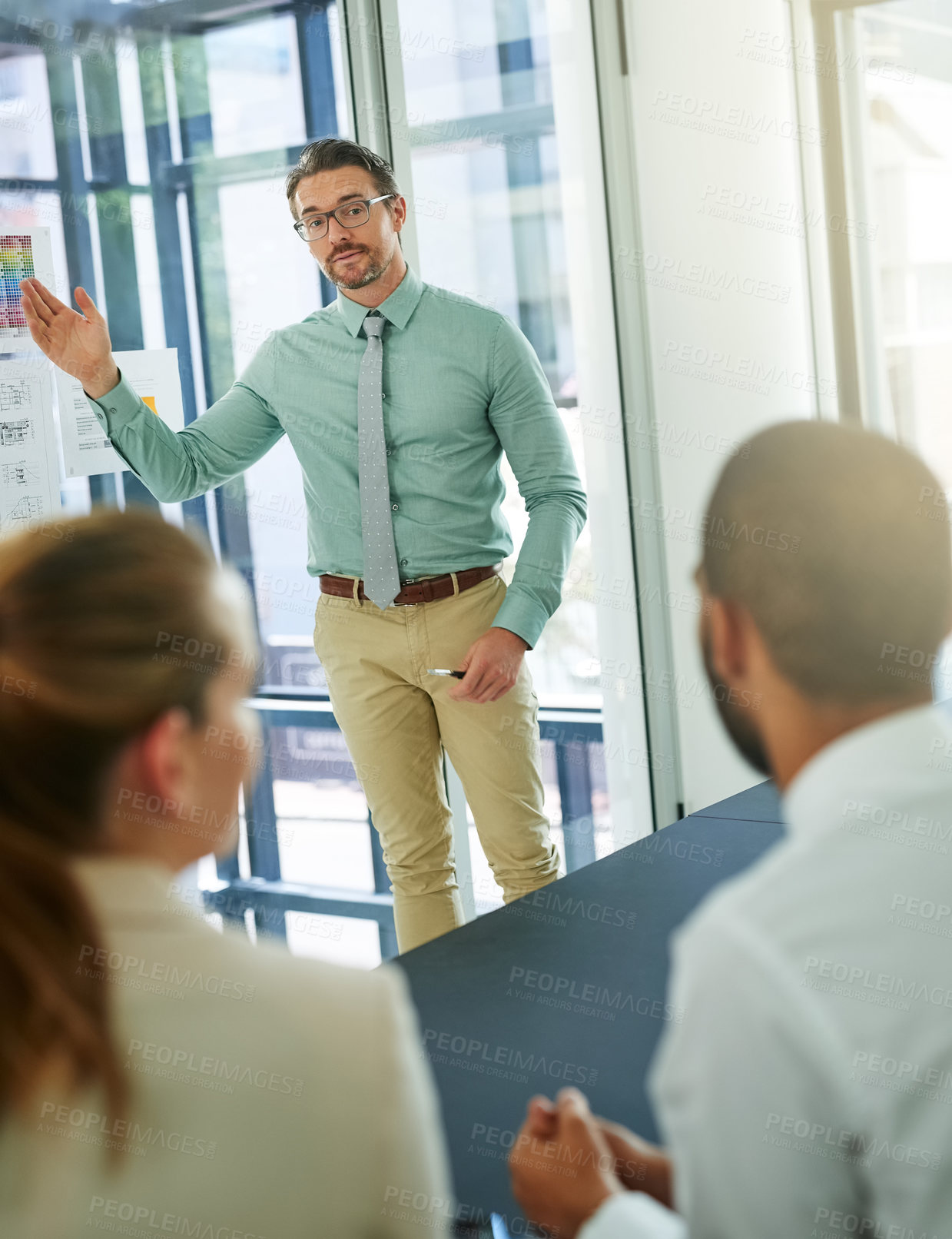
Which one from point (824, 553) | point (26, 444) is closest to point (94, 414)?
point (26, 444)

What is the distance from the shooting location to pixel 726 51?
3.31 meters

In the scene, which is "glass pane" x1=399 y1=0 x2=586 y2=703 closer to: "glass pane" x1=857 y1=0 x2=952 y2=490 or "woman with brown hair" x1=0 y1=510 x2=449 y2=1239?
"glass pane" x1=857 y1=0 x2=952 y2=490

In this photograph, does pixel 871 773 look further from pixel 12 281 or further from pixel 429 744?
pixel 12 281

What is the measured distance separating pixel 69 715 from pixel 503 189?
9.76 ft

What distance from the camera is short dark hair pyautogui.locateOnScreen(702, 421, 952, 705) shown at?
638mm

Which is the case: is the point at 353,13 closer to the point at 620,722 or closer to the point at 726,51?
the point at 726,51

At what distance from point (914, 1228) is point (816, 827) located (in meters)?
0.24

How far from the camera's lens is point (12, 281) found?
234 centimetres

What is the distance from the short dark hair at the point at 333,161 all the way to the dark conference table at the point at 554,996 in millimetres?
1508

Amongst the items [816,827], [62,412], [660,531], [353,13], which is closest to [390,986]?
[816,827]

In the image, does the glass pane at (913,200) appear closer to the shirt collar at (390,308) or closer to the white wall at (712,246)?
the white wall at (712,246)

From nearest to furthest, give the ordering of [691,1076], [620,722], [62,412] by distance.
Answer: [691,1076] → [62,412] → [620,722]

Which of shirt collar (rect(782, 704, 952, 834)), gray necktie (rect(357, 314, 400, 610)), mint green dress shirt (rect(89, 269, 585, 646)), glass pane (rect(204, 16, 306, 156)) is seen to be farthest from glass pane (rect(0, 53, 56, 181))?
shirt collar (rect(782, 704, 952, 834))

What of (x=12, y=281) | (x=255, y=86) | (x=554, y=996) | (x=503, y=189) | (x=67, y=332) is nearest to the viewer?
(x=554, y=996)
